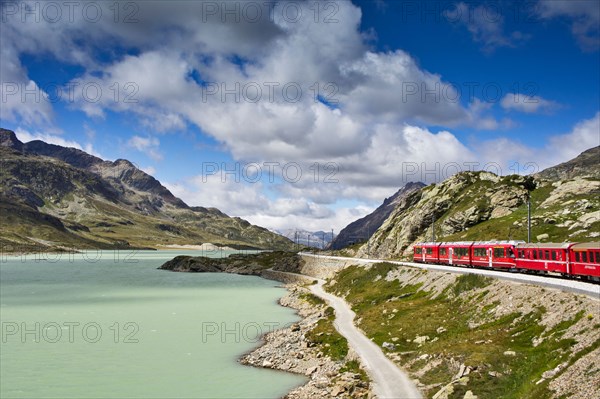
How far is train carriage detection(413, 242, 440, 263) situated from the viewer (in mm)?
95306

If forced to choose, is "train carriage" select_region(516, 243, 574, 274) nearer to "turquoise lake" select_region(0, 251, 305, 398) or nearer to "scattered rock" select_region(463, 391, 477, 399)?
"scattered rock" select_region(463, 391, 477, 399)

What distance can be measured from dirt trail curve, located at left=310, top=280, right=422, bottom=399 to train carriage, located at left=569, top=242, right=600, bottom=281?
21.8 m

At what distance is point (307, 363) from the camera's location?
46.6 metres

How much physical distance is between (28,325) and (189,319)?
2342 centimetres

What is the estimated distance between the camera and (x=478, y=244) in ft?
253

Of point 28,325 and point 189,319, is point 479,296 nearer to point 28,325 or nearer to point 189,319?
point 189,319

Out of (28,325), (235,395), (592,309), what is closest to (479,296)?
(592,309)

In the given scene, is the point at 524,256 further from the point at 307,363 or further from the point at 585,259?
the point at 307,363

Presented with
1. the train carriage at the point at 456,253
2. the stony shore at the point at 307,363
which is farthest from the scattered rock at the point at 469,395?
the train carriage at the point at 456,253

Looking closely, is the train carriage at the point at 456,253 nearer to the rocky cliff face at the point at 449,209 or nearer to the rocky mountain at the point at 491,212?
the rocky mountain at the point at 491,212

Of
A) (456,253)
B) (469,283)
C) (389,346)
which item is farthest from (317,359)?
(456,253)

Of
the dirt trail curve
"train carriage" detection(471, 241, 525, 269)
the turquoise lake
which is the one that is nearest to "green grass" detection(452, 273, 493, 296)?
the dirt trail curve

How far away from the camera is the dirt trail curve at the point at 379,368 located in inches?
1224

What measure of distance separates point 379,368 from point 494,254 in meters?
41.9
